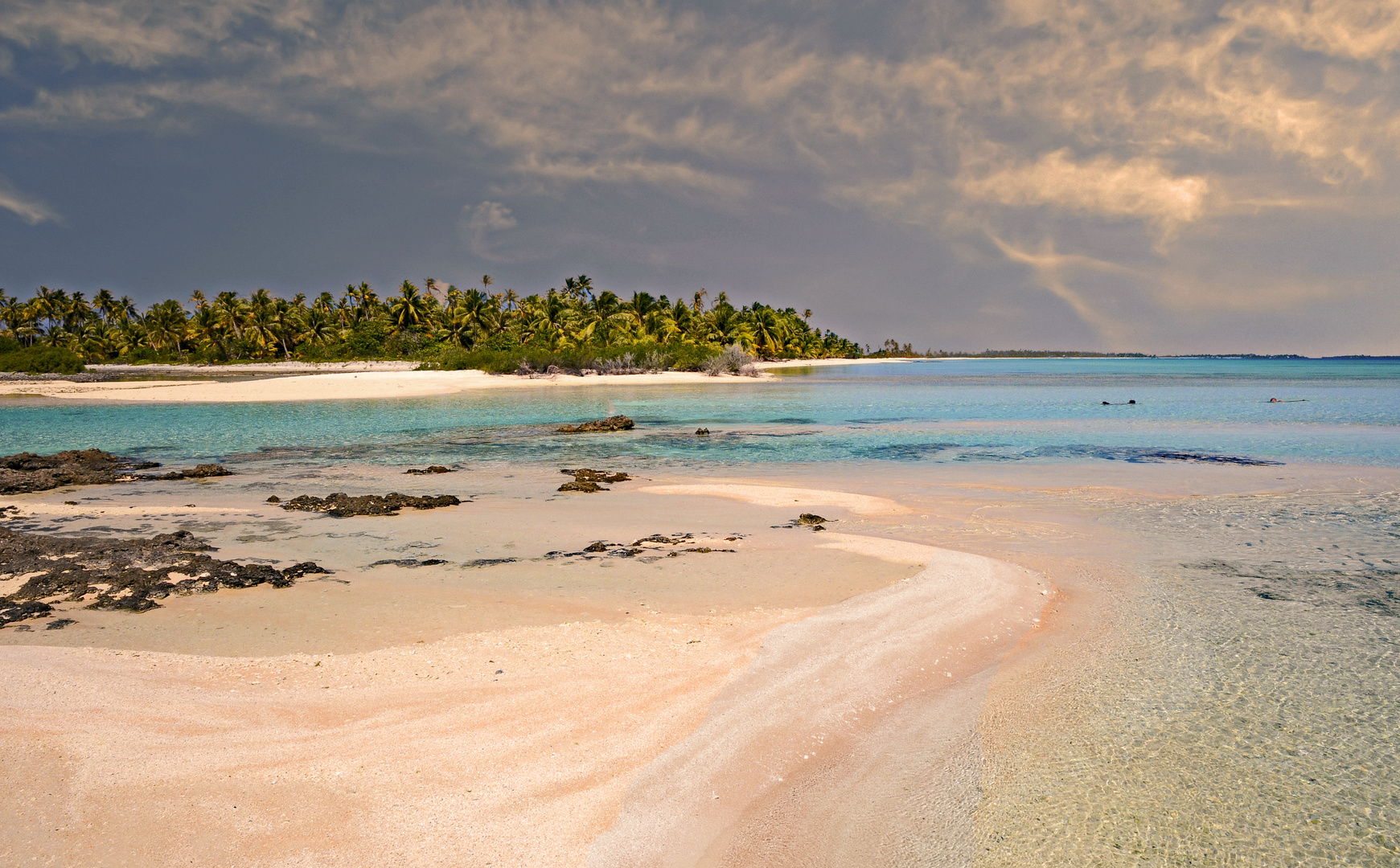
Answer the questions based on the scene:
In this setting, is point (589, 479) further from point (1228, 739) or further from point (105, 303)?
point (105, 303)

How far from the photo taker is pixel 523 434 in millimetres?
27844

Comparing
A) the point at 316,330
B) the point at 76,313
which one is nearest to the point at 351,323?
the point at 316,330

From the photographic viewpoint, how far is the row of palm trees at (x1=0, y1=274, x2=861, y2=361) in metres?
96.5

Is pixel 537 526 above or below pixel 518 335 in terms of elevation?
below

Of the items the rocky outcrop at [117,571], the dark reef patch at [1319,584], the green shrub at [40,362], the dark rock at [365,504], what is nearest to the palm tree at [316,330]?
the green shrub at [40,362]

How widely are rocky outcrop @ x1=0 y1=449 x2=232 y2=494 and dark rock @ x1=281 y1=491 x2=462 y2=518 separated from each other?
5654 mm

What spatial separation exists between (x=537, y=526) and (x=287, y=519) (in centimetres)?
437

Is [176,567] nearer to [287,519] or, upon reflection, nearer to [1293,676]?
[287,519]

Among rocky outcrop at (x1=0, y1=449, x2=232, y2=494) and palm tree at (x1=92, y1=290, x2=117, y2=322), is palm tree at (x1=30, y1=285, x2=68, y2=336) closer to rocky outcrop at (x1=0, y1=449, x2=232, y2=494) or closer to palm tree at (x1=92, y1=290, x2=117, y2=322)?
palm tree at (x1=92, y1=290, x2=117, y2=322)

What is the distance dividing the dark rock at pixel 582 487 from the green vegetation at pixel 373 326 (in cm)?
6746

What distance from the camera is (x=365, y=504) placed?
42.5 feet

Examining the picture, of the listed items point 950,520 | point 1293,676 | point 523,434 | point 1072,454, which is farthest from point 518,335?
point 1293,676

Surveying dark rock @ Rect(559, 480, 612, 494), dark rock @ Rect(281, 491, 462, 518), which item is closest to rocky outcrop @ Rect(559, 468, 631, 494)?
dark rock @ Rect(559, 480, 612, 494)

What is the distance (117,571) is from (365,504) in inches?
180
